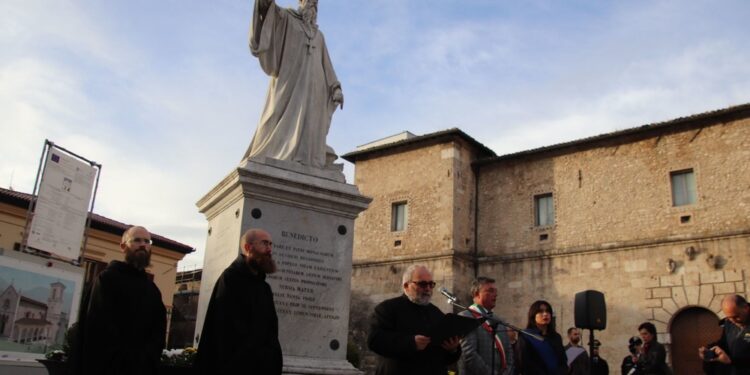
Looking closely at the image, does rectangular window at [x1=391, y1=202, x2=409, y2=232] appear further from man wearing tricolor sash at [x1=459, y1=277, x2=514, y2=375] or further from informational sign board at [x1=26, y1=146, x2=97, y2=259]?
man wearing tricolor sash at [x1=459, y1=277, x2=514, y2=375]

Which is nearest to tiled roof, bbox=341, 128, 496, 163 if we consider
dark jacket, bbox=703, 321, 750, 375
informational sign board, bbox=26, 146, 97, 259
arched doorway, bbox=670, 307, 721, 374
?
arched doorway, bbox=670, 307, 721, 374

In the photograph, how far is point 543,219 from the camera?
77.3 ft

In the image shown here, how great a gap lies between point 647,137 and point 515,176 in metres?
4.58

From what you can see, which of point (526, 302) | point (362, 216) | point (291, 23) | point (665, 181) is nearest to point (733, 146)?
Answer: point (665, 181)

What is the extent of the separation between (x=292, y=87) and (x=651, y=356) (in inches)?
216

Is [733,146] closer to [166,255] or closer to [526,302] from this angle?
[526,302]

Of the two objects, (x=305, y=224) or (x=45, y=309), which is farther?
(x=45, y=309)

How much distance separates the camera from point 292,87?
24.4 feet

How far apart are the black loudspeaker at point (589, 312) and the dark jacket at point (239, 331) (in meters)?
Answer: 5.31

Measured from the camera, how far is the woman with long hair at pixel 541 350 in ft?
18.6

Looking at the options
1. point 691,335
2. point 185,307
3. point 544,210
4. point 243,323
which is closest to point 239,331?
point 243,323

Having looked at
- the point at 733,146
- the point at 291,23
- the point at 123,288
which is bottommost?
the point at 123,288

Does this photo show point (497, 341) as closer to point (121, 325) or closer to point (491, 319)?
point (491, 319)

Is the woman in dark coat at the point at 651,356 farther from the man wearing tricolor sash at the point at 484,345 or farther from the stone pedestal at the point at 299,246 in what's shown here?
the stone pedestal at the point at 299,246
